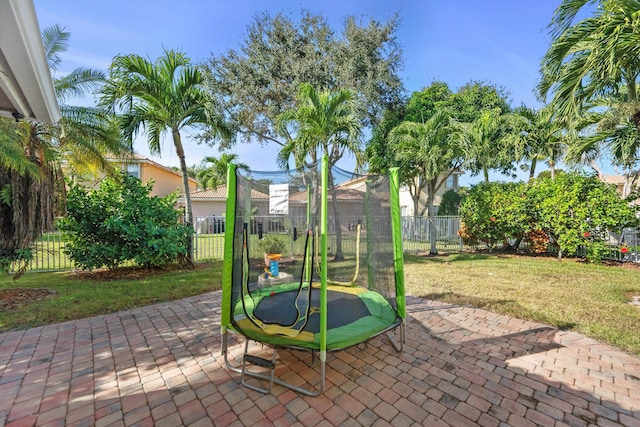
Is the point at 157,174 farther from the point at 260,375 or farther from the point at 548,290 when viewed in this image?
the point at 548,290

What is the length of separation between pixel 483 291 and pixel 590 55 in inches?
177

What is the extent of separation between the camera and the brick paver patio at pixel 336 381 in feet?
7.13

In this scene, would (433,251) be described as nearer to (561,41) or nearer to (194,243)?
(561,41)

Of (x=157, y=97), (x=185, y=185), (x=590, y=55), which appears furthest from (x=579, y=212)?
(x=157, y=97)

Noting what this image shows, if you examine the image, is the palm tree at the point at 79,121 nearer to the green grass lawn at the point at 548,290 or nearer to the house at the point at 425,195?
the green grass lawn at the point at 548,290

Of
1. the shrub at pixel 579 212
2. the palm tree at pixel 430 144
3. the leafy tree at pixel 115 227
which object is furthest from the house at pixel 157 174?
the shrub at pixel 579 212

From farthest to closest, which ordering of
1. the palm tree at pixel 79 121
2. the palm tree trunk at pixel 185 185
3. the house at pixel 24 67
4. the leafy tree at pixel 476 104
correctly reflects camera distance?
the leafy tree at pixel 476 104 → the palm tree trunk at pixel 185 185 → the palm tree at pixel 79 121 → the house at pixel 24 67

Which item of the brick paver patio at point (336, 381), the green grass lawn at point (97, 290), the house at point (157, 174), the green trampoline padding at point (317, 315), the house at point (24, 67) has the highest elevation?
the house at point (157, 174)

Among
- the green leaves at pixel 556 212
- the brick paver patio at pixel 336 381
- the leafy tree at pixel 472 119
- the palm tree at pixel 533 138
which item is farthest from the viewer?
the palm tree at pixel 533 138

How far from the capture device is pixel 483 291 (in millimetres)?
5750

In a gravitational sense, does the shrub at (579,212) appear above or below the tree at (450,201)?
below

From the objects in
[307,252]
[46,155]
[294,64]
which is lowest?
[307,252]

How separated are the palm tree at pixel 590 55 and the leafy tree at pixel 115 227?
360 inches

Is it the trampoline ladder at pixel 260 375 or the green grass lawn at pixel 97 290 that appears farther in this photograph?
the green grass lawn at pixel 97 290
